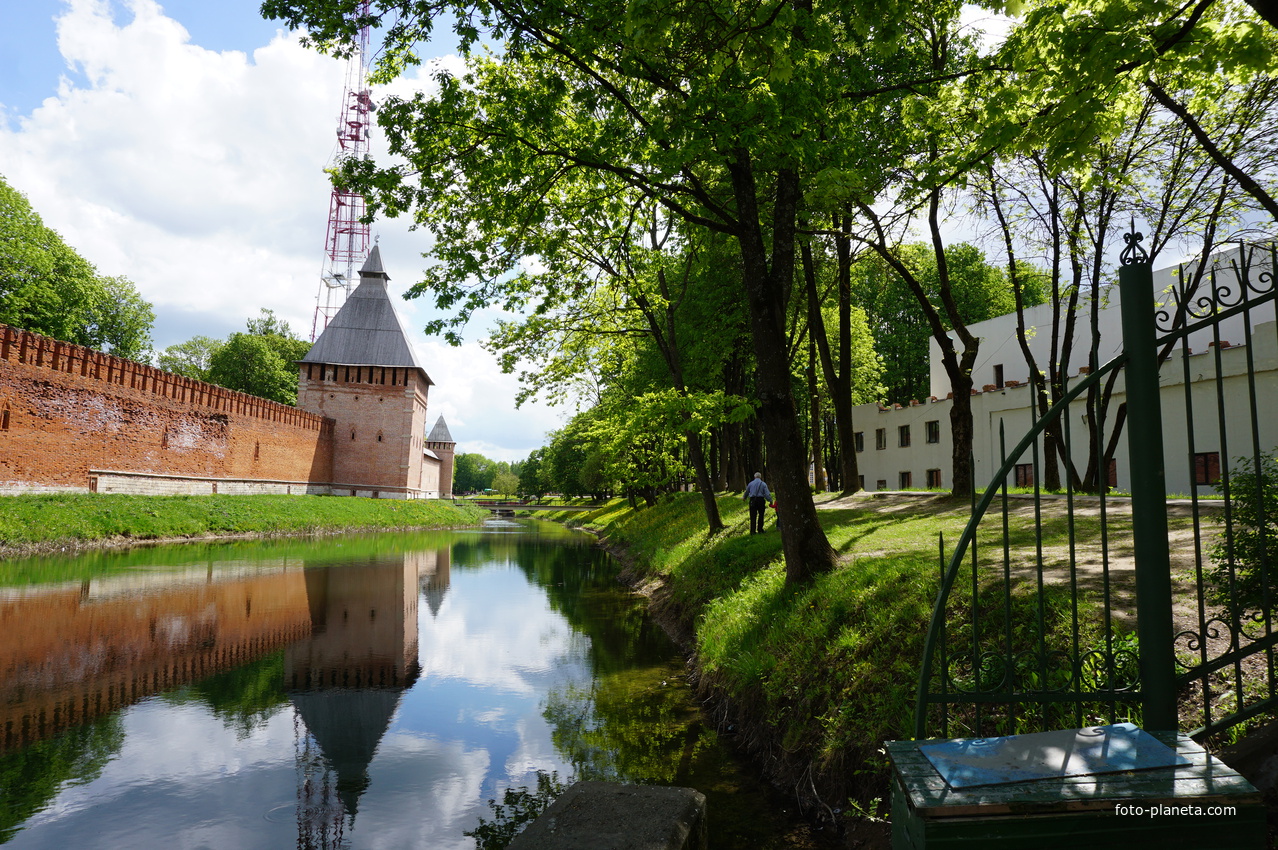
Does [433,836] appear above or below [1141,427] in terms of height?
below

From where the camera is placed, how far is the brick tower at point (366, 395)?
48.9 metres

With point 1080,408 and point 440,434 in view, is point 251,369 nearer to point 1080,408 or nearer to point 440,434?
point 440,434

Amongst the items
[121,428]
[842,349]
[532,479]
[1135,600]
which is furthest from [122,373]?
[532,479]

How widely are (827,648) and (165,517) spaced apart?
27.7 metres

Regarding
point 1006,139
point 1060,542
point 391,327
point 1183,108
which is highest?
point 391,327

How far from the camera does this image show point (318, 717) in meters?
7.65

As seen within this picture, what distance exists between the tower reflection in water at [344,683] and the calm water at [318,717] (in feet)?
0.11

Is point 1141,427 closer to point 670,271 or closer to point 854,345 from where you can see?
point 670,271

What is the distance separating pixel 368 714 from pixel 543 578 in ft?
42.6

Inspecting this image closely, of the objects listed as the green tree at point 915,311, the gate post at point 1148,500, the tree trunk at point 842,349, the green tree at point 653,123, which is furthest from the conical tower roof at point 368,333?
the gate post at point 1148,500

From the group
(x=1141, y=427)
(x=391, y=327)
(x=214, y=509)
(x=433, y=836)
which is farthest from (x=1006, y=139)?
(x=391, y=327)

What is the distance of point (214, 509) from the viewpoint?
29453mm

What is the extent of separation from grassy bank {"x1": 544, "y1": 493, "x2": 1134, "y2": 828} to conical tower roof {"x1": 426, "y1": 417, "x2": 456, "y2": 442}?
252ft

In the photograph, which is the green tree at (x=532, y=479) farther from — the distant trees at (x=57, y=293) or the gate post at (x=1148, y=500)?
the gate post at (x=1148, y=500)
